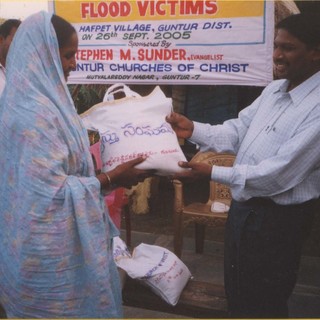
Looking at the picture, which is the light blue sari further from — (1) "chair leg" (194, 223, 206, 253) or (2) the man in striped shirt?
(1) "chair leg" (194, 223, 206, 253)

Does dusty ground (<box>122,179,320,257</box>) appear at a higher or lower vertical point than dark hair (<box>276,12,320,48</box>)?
lower

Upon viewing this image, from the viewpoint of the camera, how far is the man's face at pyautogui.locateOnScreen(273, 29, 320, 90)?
2.02 metres

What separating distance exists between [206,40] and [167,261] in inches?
94.6

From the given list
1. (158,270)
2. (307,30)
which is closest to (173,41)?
(307,30)

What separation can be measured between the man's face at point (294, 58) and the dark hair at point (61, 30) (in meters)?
1.01

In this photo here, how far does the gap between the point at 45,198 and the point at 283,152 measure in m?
1.09

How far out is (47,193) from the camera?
169 centimetres

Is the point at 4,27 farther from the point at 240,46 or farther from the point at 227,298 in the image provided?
the point at 227,298

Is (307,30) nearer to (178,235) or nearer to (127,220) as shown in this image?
(178,235)

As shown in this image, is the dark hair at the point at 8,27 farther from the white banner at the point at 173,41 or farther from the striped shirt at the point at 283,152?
the striped shirt at the point at 283,152

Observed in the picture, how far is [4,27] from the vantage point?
3895 millimetres

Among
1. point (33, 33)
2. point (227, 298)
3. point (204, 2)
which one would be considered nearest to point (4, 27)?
point (204, 2)

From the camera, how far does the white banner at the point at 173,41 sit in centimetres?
396

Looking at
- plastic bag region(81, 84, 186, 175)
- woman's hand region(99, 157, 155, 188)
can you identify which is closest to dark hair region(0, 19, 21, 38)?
plastic bag region(81, 84, 186, 175)
